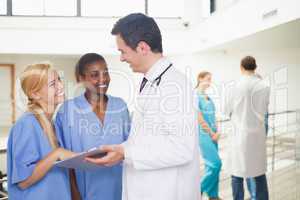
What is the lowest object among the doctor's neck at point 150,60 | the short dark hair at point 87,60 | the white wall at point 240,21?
the doctor's neck at point 150,60

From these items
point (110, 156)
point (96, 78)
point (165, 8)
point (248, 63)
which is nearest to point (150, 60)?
point (110, 156)

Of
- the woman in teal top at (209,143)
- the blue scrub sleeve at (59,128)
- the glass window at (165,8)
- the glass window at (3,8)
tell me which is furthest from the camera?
the glass window at (165,8)

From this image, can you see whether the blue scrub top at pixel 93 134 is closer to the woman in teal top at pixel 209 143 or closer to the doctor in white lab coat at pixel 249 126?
the doctor in white lab coat at pixel 249 126

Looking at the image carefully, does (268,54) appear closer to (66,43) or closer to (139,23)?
(66,43)

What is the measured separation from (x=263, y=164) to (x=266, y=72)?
417 centimetres

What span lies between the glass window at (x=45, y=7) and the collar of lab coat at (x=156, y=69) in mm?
6962

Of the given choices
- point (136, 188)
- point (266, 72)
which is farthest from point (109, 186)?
point (266, 72)

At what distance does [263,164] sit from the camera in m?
3.00

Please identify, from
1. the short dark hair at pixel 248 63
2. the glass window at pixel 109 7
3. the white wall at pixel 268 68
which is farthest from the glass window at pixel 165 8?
the short dark hair at pixel 248 63

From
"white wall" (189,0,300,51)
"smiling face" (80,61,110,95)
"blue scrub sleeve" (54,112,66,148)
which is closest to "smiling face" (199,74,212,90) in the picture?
"white wall" (189,0,300,51)

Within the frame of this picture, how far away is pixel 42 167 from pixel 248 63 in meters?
2.06

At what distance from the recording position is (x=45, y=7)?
7840 mm

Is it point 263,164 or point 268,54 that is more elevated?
point 268,54

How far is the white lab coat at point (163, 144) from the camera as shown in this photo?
1.19 meters
